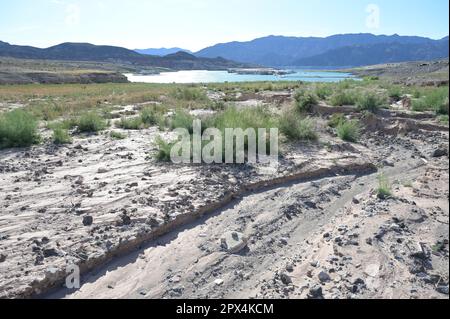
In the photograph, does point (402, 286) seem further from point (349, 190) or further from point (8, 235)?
point (8, 235)

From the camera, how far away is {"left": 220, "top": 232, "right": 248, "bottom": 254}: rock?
4.91 metres

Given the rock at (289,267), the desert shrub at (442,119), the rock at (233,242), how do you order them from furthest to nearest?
1. the desert shrub at (442,119)
2. the rock at (233,242)
3. the rock at (289,267)

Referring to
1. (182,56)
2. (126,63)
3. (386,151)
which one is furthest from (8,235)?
(182,56)

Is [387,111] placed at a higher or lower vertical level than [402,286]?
higher

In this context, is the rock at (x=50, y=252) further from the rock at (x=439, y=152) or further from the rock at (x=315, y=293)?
the rock at (x=439, y=152)

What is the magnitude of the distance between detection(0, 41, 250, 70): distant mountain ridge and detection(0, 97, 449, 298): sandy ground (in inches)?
6541

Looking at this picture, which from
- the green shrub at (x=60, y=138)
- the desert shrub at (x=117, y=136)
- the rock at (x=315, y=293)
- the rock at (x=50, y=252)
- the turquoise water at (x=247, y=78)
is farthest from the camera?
the turquoise water at (x=247, y=78)

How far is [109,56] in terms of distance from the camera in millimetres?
181250

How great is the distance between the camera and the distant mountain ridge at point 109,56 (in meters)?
172

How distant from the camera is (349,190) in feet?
23.6

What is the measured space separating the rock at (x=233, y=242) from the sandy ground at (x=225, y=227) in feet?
0.07

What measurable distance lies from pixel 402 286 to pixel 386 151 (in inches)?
253

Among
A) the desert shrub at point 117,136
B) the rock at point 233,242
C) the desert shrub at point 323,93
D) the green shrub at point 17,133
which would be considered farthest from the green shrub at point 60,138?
the desert shrub at point 323,93
